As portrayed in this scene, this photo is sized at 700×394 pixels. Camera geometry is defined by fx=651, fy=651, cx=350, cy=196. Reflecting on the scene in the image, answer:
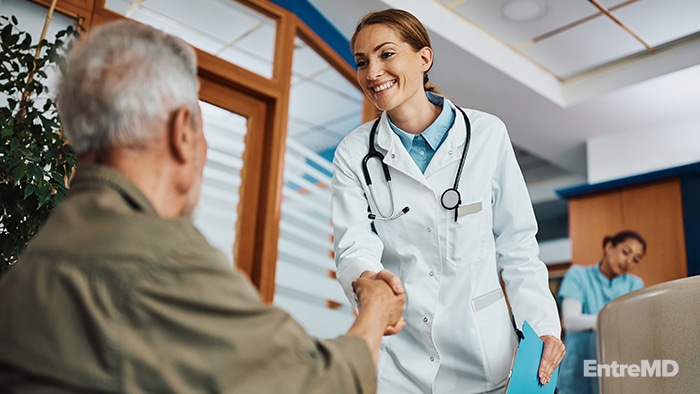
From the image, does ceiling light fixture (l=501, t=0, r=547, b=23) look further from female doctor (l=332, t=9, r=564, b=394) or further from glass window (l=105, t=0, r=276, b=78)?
female doctor (l=332, t=9, r=564, b=394)

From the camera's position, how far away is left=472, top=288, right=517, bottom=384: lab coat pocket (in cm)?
144

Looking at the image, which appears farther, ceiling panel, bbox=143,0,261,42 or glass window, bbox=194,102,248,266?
ceiling panel, bbox=143,0,261,42

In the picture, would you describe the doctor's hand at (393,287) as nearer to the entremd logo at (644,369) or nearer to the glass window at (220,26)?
the entremd logo at (644,369)

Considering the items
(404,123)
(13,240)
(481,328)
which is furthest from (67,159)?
(481,328)

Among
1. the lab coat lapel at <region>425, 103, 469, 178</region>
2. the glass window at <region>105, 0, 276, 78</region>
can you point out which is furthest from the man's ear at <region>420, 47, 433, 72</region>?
the glass window at <region>105, 0, 276, 78</region>

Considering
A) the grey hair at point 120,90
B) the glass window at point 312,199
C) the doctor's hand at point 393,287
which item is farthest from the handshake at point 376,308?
the glass window at point 312,199

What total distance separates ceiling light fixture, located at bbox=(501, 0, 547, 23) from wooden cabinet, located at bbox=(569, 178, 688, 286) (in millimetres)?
2001

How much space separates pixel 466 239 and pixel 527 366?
32 centimetres

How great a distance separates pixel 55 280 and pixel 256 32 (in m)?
3.39

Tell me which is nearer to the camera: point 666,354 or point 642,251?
point 666,354

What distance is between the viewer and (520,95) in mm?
5215

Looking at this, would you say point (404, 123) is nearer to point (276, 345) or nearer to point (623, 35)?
point (276, 345)

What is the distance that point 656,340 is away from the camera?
1.21m

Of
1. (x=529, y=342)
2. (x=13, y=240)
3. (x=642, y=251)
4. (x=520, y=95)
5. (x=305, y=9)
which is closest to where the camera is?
(x=529, y=342)
